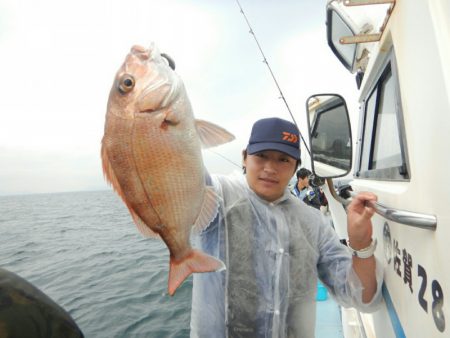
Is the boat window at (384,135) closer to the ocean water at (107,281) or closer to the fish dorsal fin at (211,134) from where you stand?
the fish dorsal fin at (211,134)

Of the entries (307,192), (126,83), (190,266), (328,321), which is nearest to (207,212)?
(190,266)

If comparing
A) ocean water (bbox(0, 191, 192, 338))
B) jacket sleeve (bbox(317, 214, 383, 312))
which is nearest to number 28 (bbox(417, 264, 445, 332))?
jacket sleeve (bbox(317, 214, 383, 312))

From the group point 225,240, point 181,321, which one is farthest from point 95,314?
point 225,240

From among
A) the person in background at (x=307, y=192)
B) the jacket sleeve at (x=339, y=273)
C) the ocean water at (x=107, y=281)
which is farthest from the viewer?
the person in background at (x=307, y=192)

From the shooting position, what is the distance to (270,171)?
6.77ft

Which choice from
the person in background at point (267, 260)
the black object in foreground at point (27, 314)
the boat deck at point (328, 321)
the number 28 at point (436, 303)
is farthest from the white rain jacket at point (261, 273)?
the boat deck at point (328, 321)

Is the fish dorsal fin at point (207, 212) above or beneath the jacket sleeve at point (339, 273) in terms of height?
above

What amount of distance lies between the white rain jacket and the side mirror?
1.25ft

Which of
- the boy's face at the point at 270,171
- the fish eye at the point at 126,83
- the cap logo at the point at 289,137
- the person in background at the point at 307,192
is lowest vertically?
the person in background at the point at 307,192

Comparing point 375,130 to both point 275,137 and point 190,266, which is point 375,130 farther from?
point 190,266

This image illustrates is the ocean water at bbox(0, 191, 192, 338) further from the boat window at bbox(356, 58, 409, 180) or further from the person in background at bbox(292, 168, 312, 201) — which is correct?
the person in background at bbox(292, 168, 312, 201)

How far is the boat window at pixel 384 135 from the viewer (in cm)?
149

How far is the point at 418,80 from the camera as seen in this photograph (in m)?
1.15

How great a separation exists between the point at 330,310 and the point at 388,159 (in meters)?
3.45
